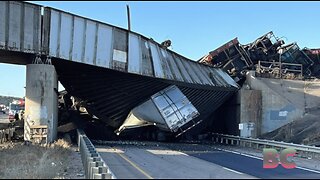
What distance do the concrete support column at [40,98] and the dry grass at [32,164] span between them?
200 cm

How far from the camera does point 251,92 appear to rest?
1420 inches

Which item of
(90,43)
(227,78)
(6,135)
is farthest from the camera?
(227,78)

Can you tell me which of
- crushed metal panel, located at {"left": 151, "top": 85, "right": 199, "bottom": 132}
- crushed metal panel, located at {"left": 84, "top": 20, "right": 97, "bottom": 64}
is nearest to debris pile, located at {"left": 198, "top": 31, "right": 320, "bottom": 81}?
crushed metal panel, located at {"left": 151, "top": 85, "right": 199, "bottom": 132}

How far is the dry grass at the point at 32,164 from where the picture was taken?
1214 cm

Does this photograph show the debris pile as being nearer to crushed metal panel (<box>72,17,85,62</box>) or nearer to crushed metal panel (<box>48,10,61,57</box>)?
crushed metal panel (<box>72,17,85,62</box>)

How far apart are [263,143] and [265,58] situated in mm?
Result: 17706

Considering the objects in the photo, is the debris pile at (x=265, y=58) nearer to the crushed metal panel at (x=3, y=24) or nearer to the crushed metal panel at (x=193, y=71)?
the crushed metal panel at (x=193, y=71)

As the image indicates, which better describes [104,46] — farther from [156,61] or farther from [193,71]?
[193,71]

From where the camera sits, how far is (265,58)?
42.6m

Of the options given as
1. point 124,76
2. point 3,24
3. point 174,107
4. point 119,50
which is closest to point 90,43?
point 119,50

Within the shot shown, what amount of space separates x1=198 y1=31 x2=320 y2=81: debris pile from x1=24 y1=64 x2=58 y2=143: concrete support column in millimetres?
19532

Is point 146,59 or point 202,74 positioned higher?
point 146,59

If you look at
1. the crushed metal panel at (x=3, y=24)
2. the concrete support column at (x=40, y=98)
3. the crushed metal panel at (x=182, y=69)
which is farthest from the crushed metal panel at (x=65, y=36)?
the crushed metal panel at (x=182, y=69)

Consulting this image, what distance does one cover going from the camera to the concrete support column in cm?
2447
